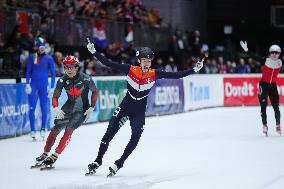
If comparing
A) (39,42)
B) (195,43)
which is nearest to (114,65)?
(39,42)

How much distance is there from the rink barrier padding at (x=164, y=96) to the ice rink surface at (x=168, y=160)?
1.85 feet

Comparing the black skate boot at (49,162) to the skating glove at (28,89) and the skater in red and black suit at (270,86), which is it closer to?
the skating glove at (28,89)

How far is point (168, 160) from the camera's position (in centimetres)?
1297

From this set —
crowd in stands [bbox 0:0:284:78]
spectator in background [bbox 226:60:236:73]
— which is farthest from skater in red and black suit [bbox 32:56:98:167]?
spectator in background [bbox 226:60:236:73]

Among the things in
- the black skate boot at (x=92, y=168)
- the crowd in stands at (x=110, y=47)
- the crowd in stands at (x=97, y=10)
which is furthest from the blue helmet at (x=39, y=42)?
the crowd in stands at (x=97, y=10)

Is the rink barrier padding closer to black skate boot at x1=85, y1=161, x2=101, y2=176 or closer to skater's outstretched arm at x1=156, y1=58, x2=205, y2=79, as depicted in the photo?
black skate boot at x1=85, y1=161, x2=101, y2=176

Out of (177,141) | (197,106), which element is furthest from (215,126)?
(197,106)

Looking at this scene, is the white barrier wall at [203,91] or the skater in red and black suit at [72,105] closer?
the skater in red and black suit at [72,105]

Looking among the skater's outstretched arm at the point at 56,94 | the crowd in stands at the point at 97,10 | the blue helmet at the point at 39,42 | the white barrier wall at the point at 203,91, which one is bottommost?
the white barrier wall at the point at 203,91

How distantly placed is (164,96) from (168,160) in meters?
12.7

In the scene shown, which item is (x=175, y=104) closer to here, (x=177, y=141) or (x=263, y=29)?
(x=177, y=141)

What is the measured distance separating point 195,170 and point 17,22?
477 inches

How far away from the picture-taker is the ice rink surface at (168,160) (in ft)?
33.3

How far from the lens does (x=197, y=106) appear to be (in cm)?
2859
